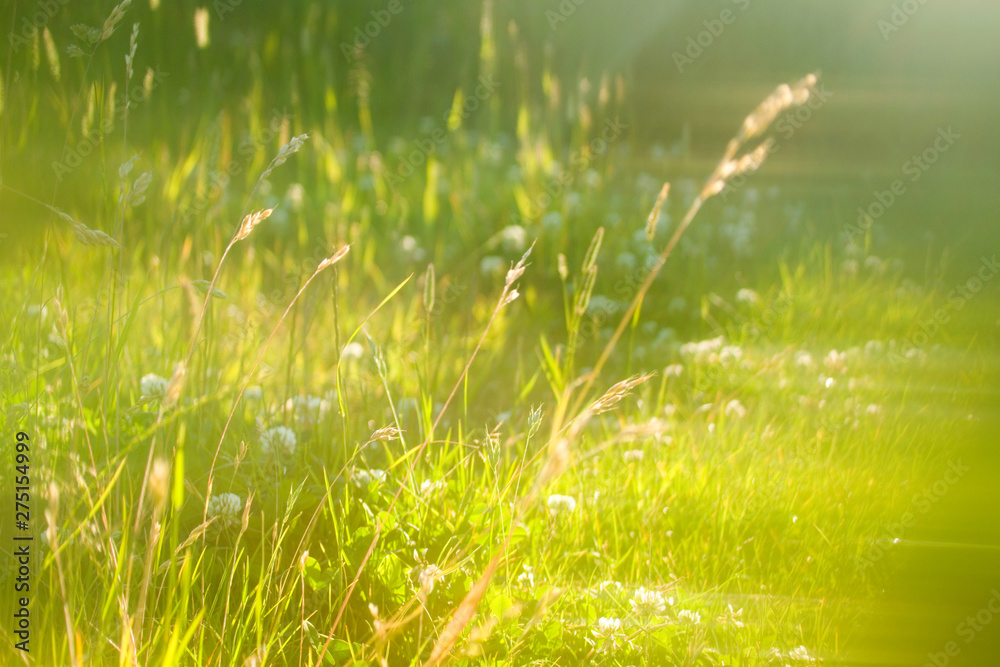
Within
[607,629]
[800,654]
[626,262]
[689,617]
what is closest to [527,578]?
[607,629]

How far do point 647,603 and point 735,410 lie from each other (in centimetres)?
112

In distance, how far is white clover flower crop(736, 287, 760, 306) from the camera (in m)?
3.19

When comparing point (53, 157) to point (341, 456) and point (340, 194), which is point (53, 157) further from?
point (341, 456)

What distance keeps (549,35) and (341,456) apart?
5.39m

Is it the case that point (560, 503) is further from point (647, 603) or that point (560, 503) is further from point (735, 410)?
point (735, 410)

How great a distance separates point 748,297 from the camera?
3.24 m

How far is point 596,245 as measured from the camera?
1320 millimetres

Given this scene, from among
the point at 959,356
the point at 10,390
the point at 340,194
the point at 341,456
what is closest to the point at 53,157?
the point at 340,194

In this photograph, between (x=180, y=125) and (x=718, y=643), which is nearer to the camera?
(x=718, y=643)

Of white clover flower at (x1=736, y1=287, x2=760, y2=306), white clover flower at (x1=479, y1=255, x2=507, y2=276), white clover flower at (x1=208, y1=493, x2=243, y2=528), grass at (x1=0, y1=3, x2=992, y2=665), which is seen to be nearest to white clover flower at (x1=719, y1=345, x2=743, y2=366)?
grass at (x1=0, y1=3, x2=992, y2=665)

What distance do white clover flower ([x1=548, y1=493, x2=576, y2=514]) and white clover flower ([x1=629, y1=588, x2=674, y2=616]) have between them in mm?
266

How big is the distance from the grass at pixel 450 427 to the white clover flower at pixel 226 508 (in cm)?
1

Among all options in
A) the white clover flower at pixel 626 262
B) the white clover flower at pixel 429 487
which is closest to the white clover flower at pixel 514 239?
the white clover flower at pixel 626 262

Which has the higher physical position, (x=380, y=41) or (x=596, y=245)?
(x=380, y=41)
